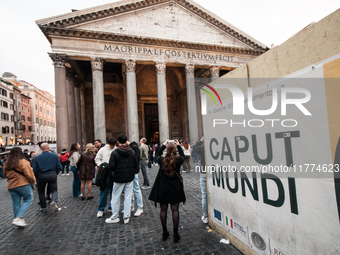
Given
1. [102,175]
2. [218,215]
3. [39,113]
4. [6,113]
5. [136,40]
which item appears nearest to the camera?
[218,215]

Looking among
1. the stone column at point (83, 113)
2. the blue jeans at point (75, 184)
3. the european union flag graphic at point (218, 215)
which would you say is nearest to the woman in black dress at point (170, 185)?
the european union flag graphic at point (218, 215)

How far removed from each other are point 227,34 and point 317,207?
18.6m

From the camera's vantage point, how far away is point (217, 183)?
3.15m

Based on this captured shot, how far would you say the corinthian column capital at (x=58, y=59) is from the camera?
13080 millimetres

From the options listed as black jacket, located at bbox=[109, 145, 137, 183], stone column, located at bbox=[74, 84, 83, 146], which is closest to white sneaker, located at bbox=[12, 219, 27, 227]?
black jacket, located at bbox=[109, 145, 137, 183]

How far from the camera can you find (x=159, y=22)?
15.8 metres

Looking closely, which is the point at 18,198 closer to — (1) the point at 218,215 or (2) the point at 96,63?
(1) the point at 218,215

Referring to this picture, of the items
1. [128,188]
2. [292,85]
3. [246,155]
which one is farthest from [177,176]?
[292,85]

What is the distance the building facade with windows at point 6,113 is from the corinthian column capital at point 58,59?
30757mm

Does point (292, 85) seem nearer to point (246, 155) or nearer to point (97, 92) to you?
point (246, 155)

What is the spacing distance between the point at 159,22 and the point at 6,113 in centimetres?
3885

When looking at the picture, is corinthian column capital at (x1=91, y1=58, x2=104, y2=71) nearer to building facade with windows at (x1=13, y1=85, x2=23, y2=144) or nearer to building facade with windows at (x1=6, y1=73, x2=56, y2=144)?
building facade with windows at (x1=13, y1=85, x2=23, y2=144)

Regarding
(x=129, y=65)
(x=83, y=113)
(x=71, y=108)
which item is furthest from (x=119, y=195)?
(x=83, y=113)

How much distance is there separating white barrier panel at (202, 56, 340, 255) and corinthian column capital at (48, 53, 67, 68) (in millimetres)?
13942
